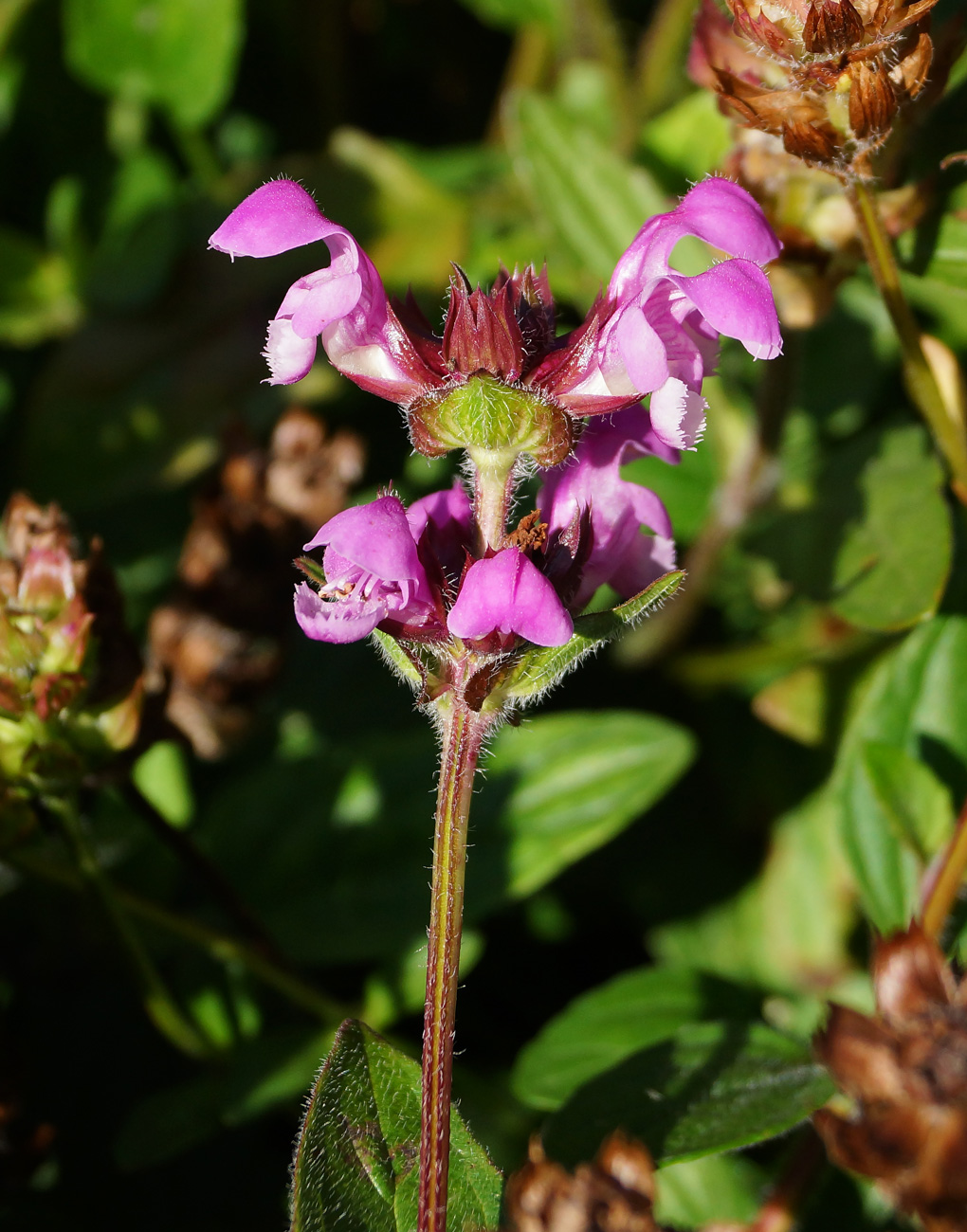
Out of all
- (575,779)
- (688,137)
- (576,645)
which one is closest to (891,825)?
(575,779)

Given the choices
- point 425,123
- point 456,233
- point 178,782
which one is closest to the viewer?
point 178,782

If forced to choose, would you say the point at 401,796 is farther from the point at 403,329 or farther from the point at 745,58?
the point at 745,58

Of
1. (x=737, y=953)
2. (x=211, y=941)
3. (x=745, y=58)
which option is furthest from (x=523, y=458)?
(x=737, y=953)

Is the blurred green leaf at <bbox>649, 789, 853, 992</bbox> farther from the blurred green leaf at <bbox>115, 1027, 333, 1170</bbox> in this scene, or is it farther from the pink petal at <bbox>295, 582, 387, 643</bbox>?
the pink petal at <bbox>295, 582, 387, 643</bbox>

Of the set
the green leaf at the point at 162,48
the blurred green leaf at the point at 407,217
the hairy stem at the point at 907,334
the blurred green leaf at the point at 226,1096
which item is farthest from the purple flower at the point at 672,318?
the green leaf at the point at 162,48

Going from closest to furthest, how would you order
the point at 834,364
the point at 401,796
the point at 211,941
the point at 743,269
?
the point at 743,269 < the point at 211,941 < the point at 401,796 < the point at 834,364

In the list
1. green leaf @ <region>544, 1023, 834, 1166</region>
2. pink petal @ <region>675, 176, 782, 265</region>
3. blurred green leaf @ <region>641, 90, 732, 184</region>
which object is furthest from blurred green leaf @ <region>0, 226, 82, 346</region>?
green leaf @ <region>544, 1023, 834, 1166</region>

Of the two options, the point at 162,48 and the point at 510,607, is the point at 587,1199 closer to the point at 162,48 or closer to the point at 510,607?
the point at 510,607
